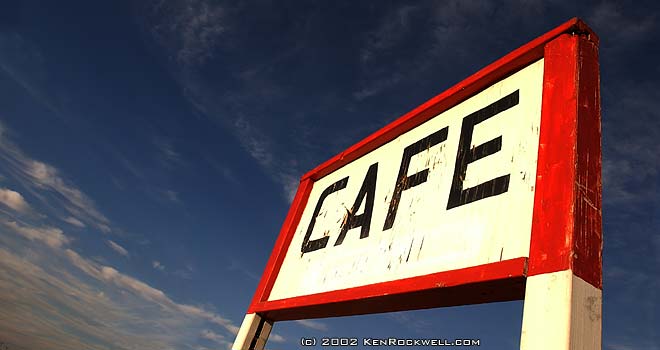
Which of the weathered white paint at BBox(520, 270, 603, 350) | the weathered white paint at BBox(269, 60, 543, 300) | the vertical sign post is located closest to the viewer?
the weathered white paint at BBox(520, 270, 603, 350)

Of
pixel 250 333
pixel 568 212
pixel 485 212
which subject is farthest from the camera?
pixel 250 333

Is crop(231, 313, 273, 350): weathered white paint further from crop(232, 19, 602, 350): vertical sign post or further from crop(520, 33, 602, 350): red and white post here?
crop(520, 33, 602, 350): red and white post

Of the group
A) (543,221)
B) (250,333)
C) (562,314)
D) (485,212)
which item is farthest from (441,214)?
(250,333)

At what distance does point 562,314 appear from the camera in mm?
1504

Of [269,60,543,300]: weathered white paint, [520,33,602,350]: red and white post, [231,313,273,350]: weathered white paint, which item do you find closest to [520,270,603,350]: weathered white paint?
[520,33,602,350]: red and white post

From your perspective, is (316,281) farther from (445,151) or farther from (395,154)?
(445,151)

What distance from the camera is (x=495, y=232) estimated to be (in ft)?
6.59

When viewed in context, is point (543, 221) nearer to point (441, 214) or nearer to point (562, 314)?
point (562, 314)

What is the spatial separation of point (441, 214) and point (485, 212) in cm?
33

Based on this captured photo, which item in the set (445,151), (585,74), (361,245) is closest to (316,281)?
(361,245)

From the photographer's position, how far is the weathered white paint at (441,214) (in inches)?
79.7

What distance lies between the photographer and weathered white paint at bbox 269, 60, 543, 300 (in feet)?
6.64

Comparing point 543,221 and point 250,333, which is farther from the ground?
point 543,221

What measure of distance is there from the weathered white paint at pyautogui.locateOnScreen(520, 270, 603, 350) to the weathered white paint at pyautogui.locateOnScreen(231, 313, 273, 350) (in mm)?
2595
